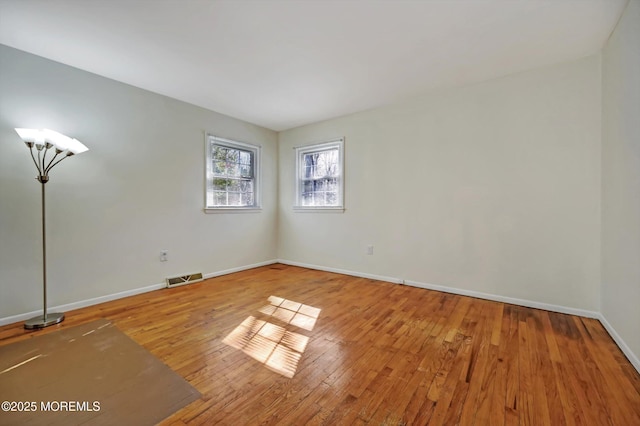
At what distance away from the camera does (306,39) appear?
2.29 meters

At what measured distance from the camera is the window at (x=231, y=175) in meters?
4.02

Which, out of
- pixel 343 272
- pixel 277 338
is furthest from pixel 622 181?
pixel 343 272

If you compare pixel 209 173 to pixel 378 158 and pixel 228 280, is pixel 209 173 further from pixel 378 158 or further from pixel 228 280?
pixel 378 158

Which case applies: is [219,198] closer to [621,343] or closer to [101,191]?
[101,191]

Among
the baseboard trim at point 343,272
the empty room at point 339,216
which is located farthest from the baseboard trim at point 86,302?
the baseboard trim at point 343,272

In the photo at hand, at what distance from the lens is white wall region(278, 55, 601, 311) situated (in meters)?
2.57

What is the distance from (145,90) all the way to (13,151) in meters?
1.43

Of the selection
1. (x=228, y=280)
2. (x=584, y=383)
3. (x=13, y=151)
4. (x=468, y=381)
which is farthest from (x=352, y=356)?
(x=13, y=151)

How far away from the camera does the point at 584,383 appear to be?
1.55m

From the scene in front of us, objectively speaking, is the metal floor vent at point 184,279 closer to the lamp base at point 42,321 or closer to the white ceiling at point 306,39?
the lamp base at point 42,321

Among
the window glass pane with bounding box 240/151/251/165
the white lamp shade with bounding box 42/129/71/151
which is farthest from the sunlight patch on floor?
the window glass pane with bounding box 240/151/251/165

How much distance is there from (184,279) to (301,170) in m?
2.57

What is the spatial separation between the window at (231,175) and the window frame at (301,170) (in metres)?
0.70

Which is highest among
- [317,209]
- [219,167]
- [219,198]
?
[219,167]
